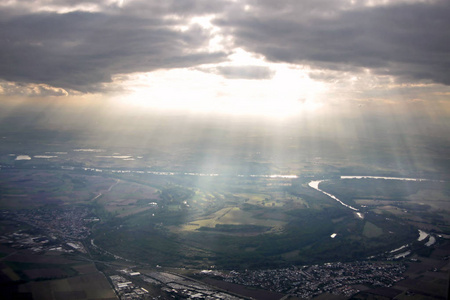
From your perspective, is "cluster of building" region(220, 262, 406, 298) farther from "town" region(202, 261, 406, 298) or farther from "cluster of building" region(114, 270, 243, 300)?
"cluster of building" region(114, 270, 243, 300)

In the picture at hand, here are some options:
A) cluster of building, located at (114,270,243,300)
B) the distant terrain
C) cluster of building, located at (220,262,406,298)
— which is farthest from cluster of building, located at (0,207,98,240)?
cluster of building, located at (220,262,406,298)

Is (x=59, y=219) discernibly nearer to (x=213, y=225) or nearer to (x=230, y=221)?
(x=213, y=225)

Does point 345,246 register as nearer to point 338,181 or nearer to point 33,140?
point 338,181

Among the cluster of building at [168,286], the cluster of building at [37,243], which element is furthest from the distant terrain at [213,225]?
the cluster of building at [168,286]

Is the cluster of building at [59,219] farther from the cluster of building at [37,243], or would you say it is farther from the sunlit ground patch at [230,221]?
the sunlit ground patch at [230,221]

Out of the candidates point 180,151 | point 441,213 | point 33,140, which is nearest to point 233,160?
point 180,151

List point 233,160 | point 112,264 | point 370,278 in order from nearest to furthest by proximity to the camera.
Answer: point 370,278
point 112,264
point 233,160

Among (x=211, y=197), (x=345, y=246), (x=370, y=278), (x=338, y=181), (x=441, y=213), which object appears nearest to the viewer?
(x=370, y=278)
